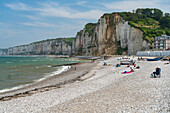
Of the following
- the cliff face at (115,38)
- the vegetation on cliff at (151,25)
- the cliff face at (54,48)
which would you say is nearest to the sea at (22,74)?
the cliff face at (115,38)

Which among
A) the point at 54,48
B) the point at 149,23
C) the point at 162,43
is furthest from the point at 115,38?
the point at 54,48

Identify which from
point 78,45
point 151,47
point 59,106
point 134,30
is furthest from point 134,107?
point 78,45

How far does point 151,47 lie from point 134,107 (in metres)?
61.5

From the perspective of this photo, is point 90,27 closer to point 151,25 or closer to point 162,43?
point 151,25

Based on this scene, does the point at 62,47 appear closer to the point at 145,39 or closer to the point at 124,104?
Result: the point at 145,39

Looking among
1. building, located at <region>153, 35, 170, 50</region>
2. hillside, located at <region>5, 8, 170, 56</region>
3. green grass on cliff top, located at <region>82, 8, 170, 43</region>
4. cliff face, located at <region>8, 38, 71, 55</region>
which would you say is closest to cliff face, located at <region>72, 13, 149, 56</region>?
hillside, located at <region>5, 8, 170, 56</region>

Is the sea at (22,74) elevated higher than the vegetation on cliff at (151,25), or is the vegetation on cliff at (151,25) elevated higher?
the vegetation on cliff at (151,25)

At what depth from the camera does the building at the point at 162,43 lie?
59.6 metres

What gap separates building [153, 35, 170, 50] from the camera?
59556 mm

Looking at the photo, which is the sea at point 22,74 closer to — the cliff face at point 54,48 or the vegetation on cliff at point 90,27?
the vegetation on cliff at point 90,27

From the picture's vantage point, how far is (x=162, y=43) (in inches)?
2370

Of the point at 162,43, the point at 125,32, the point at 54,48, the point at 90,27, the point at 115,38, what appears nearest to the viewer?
the point at 162,43

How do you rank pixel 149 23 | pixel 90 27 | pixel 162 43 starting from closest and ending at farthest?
1. pixel 162 43
2. pixel 149 23
3. pixel 90 27

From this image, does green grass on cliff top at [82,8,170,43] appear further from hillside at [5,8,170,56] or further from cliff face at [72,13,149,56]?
cliff face at [72,13,149,56]
